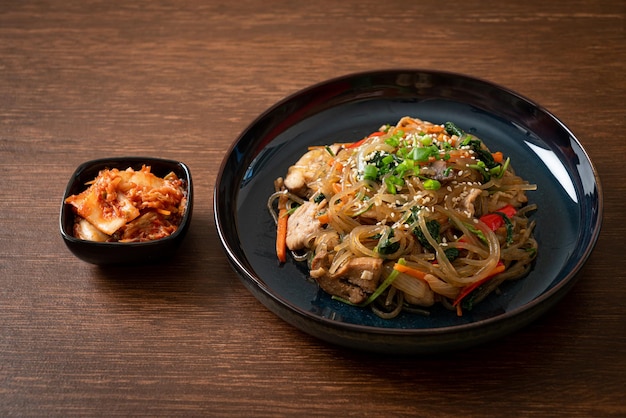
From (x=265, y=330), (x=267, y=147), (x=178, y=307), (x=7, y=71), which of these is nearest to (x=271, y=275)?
(x=265, y=330)

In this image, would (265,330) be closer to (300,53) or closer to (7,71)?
(300,53)

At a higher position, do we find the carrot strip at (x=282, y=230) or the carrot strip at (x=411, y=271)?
the carrot strip at (x=411, y=271)

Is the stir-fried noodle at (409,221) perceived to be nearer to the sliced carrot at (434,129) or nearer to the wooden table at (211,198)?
the sliced carrot at (434,129)

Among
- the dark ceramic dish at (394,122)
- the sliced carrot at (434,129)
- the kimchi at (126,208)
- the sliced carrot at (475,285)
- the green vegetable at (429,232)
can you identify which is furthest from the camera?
the sliced carrot at (434,129)

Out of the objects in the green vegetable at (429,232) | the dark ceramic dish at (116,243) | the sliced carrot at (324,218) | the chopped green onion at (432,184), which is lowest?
the dark ceramic dish at (116,243)

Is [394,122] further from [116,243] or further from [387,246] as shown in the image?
[116,243]

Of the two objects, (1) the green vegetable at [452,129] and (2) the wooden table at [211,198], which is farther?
(1) the green vegetable at [452,129]

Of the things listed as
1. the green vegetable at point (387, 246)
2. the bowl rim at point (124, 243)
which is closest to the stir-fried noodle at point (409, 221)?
the green vegetable at point (387, 246)
